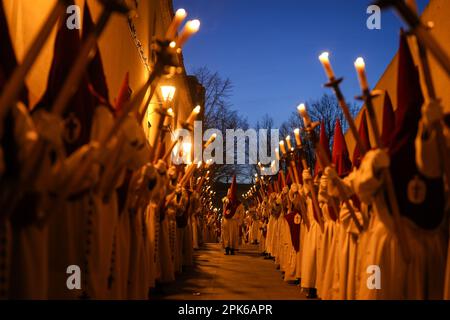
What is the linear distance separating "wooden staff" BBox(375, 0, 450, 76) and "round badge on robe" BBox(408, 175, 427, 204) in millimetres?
1754

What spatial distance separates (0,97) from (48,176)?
0.84 metres

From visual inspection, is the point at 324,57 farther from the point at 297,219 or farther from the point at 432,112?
the point at 297,219

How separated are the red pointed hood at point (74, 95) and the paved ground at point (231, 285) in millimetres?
5302

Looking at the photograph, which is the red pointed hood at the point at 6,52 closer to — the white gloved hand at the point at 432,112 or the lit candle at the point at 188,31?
the lit candle at the point at 188,31

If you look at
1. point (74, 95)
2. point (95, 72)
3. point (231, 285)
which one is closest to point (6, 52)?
point (74, 95)

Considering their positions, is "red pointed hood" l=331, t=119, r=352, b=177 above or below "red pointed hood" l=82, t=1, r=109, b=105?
below

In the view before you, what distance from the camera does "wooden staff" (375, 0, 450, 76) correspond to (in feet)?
15.1

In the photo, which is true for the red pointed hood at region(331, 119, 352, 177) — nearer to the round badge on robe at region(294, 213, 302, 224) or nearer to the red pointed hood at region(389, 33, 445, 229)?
the round badge on robe at region(294, 213, 302, 224)

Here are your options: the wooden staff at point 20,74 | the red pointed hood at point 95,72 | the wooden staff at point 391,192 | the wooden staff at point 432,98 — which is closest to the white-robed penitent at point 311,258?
the wooden staff at point 391,192

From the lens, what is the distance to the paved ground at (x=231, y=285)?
35.6ft

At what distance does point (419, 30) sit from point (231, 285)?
29.2 feet

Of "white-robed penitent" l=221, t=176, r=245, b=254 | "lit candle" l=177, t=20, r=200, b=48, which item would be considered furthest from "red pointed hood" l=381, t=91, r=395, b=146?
"white-robed penitent" l=221, t=176, r=245, b=254

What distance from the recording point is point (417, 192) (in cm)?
611

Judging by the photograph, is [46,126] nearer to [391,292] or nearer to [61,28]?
[61,28]
